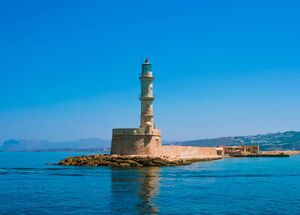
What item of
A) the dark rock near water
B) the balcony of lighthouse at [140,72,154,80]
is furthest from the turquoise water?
the balcony of lighthouse at [140,72,154,80]

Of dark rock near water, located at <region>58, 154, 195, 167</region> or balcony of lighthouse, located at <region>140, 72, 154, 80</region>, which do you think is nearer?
dark rock near water, located at <region>58, 154, 195, 167</region>

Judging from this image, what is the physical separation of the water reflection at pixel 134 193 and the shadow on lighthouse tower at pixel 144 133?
44.4 feet

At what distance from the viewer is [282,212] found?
80.9 feet

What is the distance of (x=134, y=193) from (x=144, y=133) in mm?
27091

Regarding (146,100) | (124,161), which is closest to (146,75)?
(146,100)

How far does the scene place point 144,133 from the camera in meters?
57.9

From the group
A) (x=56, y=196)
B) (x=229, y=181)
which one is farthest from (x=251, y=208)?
(x=229, y=181)

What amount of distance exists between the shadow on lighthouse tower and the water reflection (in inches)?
533

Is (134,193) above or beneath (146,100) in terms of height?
beneath

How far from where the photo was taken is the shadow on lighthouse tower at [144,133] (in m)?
58.0

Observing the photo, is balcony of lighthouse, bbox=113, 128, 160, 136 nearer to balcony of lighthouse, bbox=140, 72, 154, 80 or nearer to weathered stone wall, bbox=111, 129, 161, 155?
weathered stone wall, bbox=111, 129, 161, 155

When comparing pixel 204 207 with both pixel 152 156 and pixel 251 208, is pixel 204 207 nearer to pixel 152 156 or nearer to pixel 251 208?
pixel 251 208

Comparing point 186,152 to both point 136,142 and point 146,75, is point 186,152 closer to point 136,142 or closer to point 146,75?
point 136,142

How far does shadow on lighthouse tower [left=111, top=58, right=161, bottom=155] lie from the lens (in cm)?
5797
